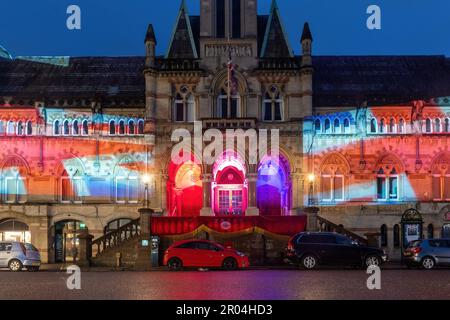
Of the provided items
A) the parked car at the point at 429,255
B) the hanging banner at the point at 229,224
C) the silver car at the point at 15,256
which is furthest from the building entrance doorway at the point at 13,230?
the parked car at the point at 429,255

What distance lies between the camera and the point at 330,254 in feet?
102

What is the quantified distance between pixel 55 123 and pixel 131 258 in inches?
482

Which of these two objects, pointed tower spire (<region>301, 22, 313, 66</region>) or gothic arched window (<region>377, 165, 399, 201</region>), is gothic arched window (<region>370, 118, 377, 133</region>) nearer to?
gothic arched window (<region>377, 165, 399, 201</region>)

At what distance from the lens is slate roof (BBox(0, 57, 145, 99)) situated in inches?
1759

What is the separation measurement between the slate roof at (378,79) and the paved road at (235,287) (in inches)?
694

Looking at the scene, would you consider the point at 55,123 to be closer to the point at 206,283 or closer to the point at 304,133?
the point at 304,133

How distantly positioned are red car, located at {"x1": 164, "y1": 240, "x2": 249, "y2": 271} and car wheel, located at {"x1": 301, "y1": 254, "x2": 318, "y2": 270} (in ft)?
8.56

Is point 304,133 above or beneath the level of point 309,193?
above

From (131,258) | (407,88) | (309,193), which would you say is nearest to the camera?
(131,258)

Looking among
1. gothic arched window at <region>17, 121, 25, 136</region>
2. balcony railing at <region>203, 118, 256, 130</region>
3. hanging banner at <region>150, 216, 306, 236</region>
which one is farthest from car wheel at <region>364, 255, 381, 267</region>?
gothic arched window at <region>17, 121, 25, 136</region>

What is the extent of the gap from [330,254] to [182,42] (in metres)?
18.8

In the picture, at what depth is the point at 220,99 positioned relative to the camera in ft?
141

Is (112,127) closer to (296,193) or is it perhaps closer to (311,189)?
(296,193)

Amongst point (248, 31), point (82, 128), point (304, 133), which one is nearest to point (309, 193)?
point (304, 133)
